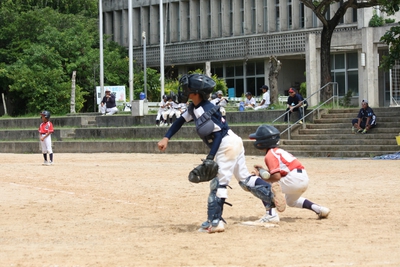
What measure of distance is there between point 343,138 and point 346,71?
17.8 metres

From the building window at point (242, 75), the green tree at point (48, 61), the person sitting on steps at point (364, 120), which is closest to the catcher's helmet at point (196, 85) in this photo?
the person sitting on steps at point (364, 120)

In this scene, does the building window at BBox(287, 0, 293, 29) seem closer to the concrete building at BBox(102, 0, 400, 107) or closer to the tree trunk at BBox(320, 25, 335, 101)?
the concrete building at BBox(102, 0, 400, 107)

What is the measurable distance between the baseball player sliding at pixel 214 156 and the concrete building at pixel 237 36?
33.5 metres

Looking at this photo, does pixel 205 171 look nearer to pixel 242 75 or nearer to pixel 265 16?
pixel 265 16

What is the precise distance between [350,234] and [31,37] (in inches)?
1758

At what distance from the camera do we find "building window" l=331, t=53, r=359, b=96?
4334 centimetres

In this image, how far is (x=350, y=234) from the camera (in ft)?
30.3

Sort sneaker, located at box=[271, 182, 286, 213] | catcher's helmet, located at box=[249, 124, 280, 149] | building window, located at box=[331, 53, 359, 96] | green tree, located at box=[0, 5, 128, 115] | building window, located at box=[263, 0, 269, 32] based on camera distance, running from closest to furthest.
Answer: sneaker, located at box=[271, 182, 286, 213] < catcher's helmet, located at box=[249, 124, 280, 149] < building window, located at box=[331, 53, 359, 96] < green tree, located at box=[0, 5, 128, 115] < building window, located at box=[263, 0, 269, 32]

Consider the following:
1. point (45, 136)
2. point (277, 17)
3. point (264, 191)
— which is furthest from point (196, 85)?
A: point (277, 17)

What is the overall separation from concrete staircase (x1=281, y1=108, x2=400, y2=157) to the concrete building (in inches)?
563

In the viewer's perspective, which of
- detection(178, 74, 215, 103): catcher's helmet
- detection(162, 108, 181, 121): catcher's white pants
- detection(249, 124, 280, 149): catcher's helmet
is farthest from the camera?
detection(162, 108, 181, 121): catcher's white pants

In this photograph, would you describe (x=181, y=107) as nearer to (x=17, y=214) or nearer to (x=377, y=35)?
(x=377, y=35)

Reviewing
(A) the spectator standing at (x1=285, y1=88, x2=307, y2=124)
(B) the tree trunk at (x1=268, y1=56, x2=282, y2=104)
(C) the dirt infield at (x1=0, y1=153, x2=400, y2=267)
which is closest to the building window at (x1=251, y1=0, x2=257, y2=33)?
(B) the tree trunk at (x1=268, y1=56, x2=282, y2=104)

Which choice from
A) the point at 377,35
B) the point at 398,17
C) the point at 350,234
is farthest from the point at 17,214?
the point at 398,17
